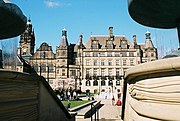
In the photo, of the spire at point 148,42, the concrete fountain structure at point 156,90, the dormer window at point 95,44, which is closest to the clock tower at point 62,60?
A: the dormer window at point 95,44

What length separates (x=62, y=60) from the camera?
223 feet

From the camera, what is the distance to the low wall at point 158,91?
131 cm

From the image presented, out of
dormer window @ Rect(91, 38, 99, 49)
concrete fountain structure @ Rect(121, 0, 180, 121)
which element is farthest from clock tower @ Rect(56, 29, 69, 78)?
concrete fountain structure @ Rect(121, 0, 180, 121)

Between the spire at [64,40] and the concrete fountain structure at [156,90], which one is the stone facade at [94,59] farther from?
the concrete fountain structure at [156,90]

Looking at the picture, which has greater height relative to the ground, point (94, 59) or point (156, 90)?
point (94, 59)

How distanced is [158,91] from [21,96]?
56.6 inches

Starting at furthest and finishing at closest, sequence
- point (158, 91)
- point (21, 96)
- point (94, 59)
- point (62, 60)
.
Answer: point (94, 59) < point (62, 60) < point (21, 96) < point (158, 91)

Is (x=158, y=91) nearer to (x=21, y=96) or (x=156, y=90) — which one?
(x=156, y=90)

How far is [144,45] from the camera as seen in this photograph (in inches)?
2977

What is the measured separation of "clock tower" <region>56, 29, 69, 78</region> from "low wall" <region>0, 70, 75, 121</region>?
63.9m

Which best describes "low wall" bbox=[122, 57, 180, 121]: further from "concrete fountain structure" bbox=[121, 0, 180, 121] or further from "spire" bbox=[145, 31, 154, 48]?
"spire" bbox=[145, 31, 154, 48]

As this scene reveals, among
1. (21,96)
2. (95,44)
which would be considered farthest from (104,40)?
(21,96)

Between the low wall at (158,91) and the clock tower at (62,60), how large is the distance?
65.7m

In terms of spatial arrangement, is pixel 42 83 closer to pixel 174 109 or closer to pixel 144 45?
pixel 174 109
